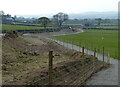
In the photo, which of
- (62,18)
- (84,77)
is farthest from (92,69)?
(62,18)

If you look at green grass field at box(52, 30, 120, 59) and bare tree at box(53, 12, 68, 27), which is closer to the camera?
green grass field at box(52, 30, 120, 59)

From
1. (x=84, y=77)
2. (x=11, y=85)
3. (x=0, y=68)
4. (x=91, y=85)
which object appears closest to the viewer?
(x=11, y=85)

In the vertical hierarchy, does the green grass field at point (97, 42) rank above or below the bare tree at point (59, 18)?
below

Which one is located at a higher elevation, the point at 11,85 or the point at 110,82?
the point at 11,85

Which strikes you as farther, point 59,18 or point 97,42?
point 59,18

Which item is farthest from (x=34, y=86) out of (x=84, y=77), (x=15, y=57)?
(x=15, y=57)

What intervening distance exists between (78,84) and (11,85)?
336 cm

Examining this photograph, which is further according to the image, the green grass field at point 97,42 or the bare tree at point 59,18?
the bare tree at point 59,18

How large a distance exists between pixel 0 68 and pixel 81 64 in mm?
5016

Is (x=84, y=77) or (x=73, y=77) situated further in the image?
(x=84, y=77)

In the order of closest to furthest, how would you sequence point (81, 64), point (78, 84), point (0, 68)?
point (78, 84) < point (0, 68) < point (81, 64)

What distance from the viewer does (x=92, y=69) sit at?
46.1ft

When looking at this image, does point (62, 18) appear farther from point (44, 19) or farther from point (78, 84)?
point (78, 84)

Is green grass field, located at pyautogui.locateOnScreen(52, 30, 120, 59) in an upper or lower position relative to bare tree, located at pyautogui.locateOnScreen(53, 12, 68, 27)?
lower
